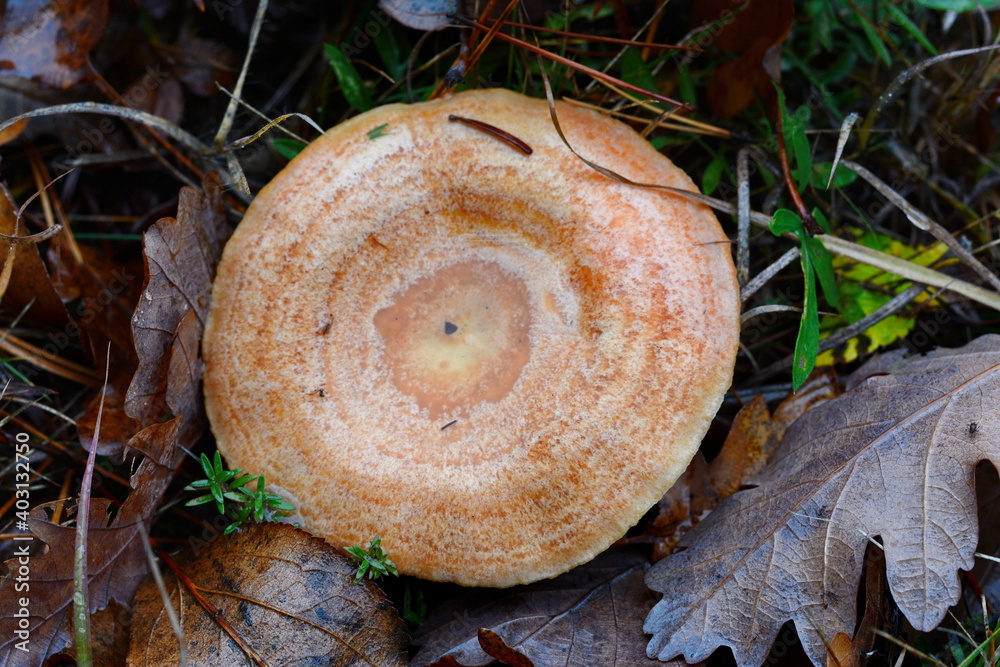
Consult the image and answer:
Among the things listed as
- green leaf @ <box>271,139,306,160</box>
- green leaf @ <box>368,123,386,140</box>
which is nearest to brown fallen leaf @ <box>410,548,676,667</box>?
green leaf @ <box>368,123,386,140</box>

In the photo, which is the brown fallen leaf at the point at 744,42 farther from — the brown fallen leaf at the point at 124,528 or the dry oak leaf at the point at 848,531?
the brown fallen leaf at the point at 124,528

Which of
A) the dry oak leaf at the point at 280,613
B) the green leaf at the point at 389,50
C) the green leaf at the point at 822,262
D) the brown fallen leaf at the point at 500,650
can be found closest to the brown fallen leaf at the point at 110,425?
the dry oak leaf at the point at 280,613

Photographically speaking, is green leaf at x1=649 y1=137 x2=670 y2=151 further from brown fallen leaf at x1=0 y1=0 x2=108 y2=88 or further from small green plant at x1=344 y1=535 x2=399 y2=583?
brown fallen leaf at x1=0 y1=0 x2=108 y2=88

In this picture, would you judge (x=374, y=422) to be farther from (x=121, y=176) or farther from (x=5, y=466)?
(x=121, y=176)

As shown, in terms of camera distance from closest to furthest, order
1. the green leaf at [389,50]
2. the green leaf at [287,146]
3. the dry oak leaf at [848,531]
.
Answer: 1. the dry oak leaf at [848,531]
2. the green leaf at [287,146]
3. the green leaf at [389,50]

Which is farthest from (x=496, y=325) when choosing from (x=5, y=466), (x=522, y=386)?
(x=5, y=466)

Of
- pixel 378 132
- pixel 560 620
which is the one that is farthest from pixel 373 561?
pixel 378 132
